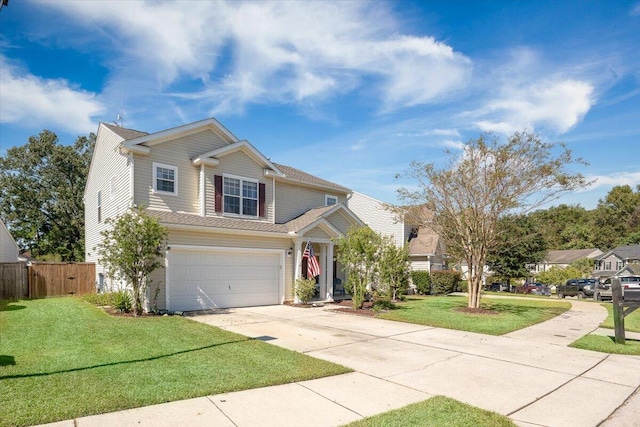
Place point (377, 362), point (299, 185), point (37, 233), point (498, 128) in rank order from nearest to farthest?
point (377, 362)
point (498, 128)
point (299, 185)
point (37, 233)

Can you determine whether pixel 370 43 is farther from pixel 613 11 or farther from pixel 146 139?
pixel 146 139

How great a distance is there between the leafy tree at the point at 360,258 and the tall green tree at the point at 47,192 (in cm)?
2959

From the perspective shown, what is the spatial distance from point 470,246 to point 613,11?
8.43 metres

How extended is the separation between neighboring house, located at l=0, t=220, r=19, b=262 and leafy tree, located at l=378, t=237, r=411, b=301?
2364 centimetres

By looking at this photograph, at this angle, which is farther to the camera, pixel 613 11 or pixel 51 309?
pixel 51 309

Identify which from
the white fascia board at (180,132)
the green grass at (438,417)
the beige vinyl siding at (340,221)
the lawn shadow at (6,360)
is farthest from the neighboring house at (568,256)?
the lawn shadow at (6,360)

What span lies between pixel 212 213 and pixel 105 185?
224 inches

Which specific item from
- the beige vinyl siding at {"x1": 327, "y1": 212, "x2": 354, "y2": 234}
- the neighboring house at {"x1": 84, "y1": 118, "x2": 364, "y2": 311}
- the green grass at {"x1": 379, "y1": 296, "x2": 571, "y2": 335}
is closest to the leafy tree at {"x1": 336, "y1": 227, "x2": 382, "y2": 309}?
the green grass at {"x1": 379, "y1": 296, "x2": 571, "y2": 335}

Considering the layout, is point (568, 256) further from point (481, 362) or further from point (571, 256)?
point (481, 362)

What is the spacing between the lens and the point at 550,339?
384 inches

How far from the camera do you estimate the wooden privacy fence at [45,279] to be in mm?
16594

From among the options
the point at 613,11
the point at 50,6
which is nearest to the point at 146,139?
the point at 50,6

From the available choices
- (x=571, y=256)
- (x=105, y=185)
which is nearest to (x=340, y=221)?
(x=105, y=185)

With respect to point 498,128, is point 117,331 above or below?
below
